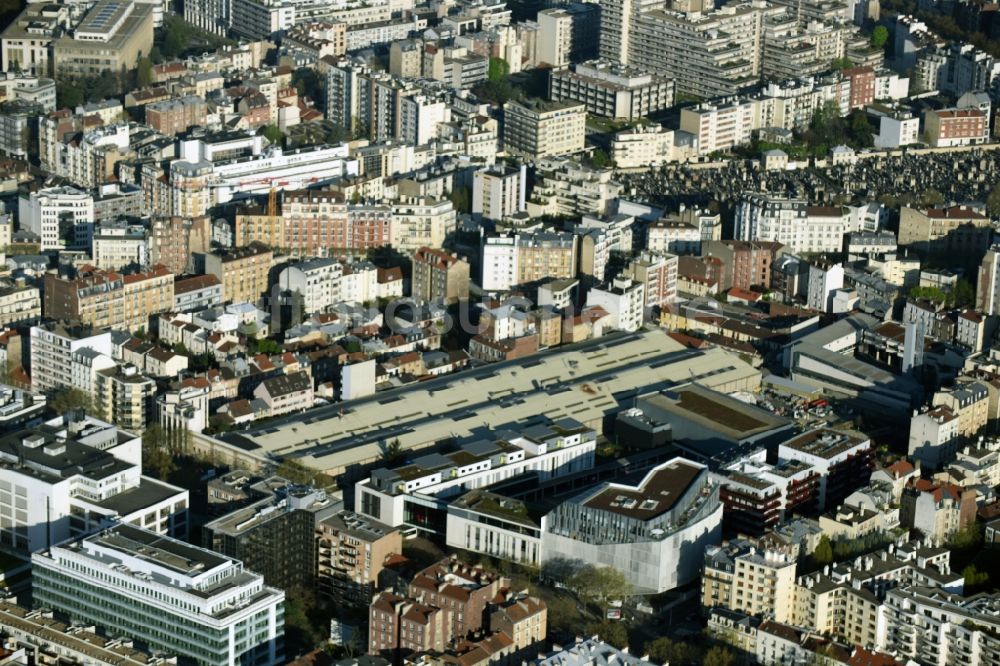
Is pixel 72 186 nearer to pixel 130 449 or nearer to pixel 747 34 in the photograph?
pixel 130 449

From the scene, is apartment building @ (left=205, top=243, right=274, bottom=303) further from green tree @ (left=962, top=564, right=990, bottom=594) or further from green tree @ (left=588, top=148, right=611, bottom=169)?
green tree @ (left=962, top=564, right=990, bottom=594)

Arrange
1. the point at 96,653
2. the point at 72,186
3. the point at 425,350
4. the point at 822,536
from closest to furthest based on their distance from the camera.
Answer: the point at 96,653, the point at 822,536, the point at 425,350, the point at 72,186

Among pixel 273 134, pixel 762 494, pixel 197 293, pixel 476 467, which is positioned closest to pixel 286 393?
pixel 476 467

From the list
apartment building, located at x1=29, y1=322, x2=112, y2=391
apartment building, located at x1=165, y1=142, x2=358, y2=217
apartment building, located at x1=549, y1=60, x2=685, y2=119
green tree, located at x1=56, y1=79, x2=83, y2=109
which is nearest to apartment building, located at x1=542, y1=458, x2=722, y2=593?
apartment building, located at x1=29, y1=322, x2=112, y2=391

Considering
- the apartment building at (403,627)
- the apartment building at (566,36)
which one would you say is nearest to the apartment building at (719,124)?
the apartment building at (566,36)

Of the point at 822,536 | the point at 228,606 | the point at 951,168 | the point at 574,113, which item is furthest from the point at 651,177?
the point at 228,606
